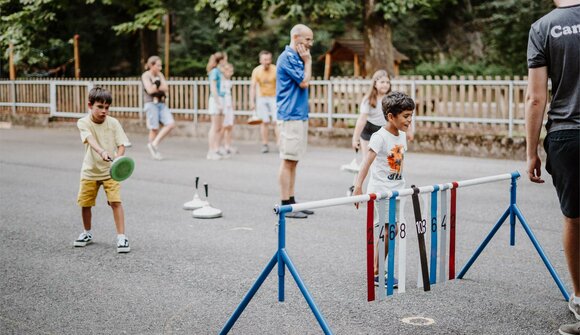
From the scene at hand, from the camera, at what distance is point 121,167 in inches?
273

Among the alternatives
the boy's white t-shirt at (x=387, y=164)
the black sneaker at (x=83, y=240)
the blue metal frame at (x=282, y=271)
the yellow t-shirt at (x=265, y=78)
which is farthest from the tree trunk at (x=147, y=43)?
the blue metal frame at (x=282, y=271)

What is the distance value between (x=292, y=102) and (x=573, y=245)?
15.3 feet

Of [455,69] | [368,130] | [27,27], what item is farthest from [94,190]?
[455,69]

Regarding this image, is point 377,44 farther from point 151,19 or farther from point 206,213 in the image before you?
point 206,213

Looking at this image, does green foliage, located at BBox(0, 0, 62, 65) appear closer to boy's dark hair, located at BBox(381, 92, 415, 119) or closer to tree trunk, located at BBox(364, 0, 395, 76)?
tree trunk, located at BBox(364, 0, 395, 76)

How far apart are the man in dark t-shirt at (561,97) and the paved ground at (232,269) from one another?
0.88m

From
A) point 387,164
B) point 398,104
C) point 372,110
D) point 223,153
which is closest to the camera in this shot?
point 398,104

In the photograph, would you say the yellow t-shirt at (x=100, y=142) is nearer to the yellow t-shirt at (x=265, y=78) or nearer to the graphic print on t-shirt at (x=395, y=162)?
the graphic print on t-shirt at (x=395, y=162)

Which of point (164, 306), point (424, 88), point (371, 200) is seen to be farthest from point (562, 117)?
point (424, 88)

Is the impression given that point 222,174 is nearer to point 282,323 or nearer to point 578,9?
point 282,323

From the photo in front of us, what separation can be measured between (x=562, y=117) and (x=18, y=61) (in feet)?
99.6

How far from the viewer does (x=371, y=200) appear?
458 centimetres

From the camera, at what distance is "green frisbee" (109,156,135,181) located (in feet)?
22.5

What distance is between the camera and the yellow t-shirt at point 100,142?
7.22 metres
